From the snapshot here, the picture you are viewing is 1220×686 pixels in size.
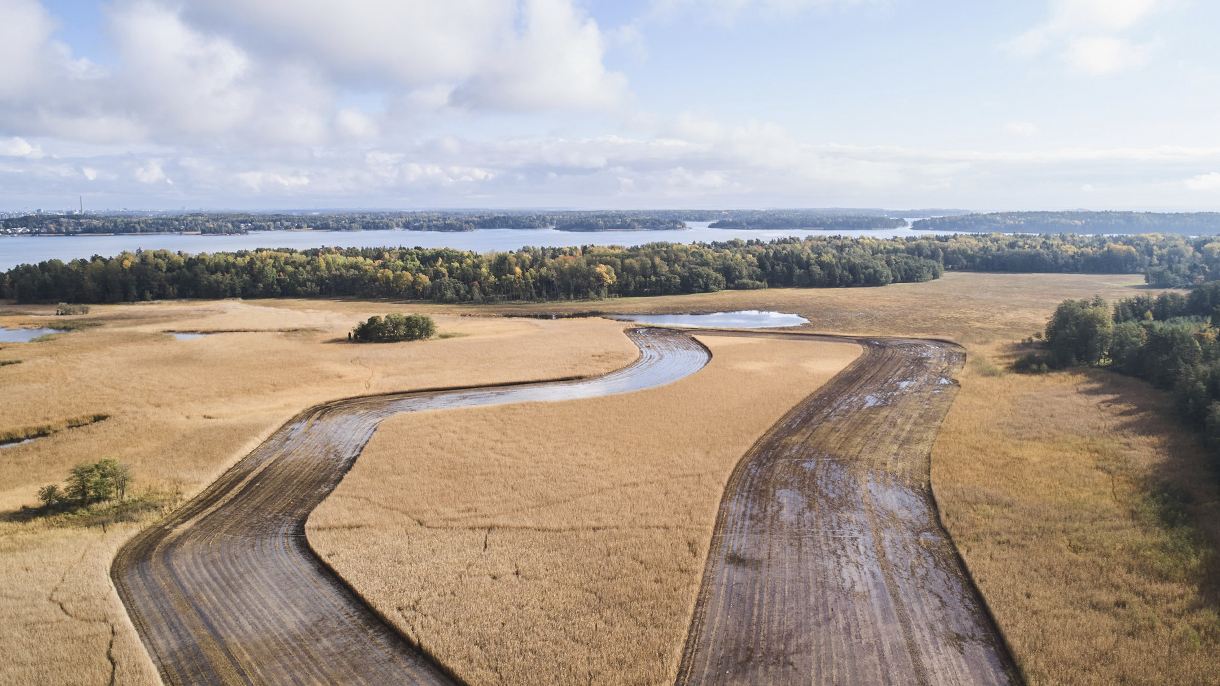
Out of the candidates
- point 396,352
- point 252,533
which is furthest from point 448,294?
point 252,533

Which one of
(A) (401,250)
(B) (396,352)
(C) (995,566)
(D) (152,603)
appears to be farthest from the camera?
(A) (401,250)

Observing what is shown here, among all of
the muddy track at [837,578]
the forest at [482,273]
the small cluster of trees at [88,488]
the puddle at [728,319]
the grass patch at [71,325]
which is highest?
the forest at [482,273]

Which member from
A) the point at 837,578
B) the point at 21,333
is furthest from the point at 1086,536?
the point at 21,333

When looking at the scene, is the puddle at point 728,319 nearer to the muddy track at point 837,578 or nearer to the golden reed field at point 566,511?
the golden reed field at point 566,511

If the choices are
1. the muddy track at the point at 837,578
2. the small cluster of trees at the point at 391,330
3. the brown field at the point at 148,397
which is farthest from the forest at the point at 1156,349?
the small cluster of trees at the point at 391,330

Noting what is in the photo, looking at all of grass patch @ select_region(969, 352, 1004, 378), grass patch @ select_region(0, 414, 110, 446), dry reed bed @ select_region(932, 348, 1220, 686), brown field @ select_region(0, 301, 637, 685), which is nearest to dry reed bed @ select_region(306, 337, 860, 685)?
brown field @ select_region(0, 301, 637, 685)

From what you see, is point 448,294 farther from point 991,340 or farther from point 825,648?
point 825,648

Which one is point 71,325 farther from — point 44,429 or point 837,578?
point 837,578
